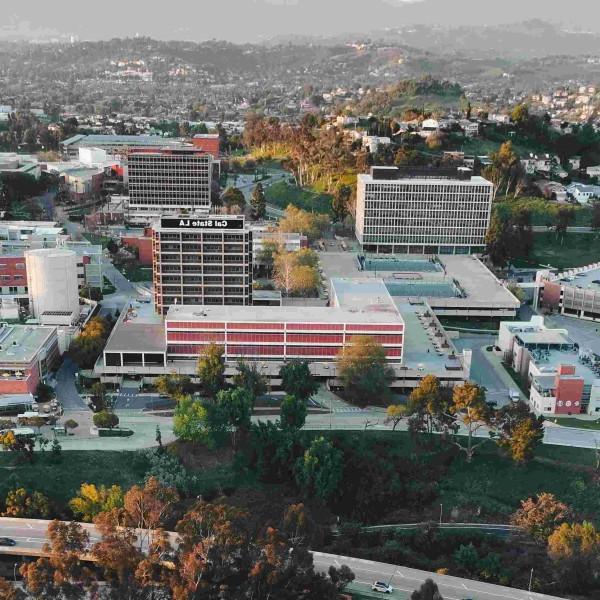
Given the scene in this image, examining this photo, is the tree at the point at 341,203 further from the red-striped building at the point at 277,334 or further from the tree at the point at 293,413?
the tree at the point at 293,413

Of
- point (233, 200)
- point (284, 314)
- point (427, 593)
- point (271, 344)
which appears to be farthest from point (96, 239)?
point (427, 593)

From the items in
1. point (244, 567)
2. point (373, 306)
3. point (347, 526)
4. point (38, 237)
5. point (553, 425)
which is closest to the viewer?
point (244, 567)

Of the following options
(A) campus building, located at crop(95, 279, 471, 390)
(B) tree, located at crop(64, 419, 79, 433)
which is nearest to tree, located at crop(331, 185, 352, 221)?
(A) campus building, located at crop(95, 279, 471, 390)

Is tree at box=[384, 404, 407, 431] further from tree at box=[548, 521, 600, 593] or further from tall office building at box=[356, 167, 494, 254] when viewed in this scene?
tall office building at box=[356, 167, 494, 254]

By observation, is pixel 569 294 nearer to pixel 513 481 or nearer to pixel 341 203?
pixel 513 481

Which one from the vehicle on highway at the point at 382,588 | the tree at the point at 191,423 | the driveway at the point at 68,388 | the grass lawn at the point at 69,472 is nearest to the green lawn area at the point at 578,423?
the vehicle on highway at the point at 382,588

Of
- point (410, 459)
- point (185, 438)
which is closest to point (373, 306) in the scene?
point (410, 459)

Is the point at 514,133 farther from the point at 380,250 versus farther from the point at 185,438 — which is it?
the point at 185,438
